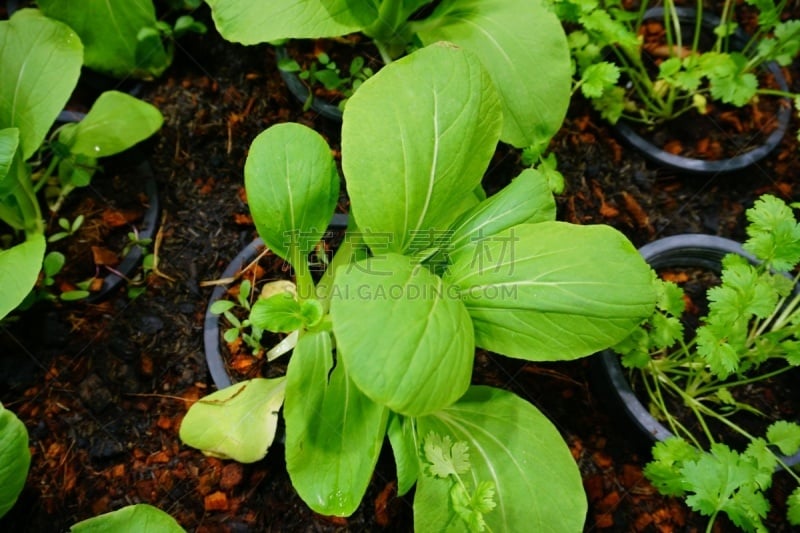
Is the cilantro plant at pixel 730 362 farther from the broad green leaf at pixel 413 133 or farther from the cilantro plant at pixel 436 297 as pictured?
the broad green leaf at pixel 413 133

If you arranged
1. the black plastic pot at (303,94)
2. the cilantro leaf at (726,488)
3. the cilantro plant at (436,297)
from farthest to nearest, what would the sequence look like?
the black plastic pot at (303,94) < the cilantro leaf at (726,488) < the cilantro plant at (436,297)

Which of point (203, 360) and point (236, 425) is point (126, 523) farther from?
point (203, 360)

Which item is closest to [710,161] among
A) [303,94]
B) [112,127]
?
[303,94]

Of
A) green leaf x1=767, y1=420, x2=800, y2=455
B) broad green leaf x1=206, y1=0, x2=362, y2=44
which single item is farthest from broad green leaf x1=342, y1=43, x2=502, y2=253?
green leaf x1=767, y1=420, x2=800, y2=455

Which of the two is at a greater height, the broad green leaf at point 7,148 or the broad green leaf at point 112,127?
the broad green leaf at point 7,148

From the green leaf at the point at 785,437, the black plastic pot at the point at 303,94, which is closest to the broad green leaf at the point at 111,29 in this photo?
the black plastic pot at the point at 303,94

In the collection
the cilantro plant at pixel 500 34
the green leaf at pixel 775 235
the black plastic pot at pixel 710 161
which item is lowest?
the black plastic pot at pixel 710 161
